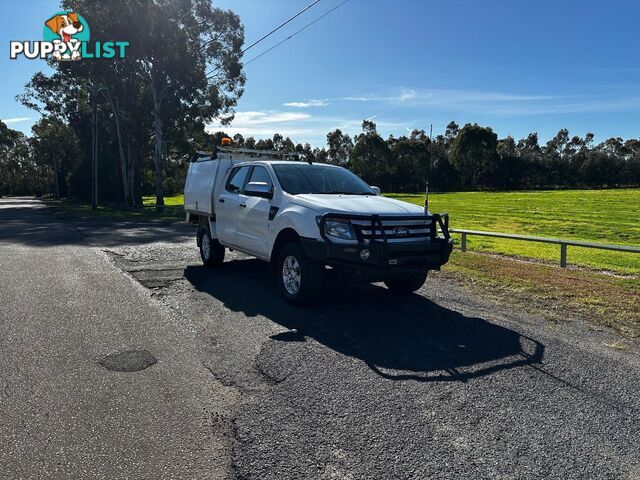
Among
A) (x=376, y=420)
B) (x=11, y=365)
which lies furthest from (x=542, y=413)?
(x=11, y=365)

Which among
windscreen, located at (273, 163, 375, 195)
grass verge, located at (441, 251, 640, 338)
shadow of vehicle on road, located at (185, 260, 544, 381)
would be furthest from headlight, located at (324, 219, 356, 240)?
grass verge, located at (441, 251, 640, 338)

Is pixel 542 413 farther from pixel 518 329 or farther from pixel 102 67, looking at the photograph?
pixel 102 67

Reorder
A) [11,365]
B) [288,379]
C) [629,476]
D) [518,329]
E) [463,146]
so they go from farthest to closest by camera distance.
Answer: [463,146] < [518,329] < [11,365] < [288,379] < [629,476]

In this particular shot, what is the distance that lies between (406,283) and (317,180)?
6.92 feet

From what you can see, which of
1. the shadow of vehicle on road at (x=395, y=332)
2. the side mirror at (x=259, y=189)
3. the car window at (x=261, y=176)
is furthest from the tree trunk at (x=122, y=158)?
the shadow of vehicle on road at (x=395, y=332)

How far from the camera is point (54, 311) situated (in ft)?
20.8

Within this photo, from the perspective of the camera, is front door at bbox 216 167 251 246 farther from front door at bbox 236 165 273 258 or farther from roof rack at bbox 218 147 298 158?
roof rack at bbox 218 147 298 158

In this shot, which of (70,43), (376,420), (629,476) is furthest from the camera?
(70,43)

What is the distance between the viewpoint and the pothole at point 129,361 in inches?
175

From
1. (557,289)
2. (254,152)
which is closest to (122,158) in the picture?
(254,152)

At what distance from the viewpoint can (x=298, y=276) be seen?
6.56 metres

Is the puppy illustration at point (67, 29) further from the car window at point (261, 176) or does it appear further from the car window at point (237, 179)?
the car window at point (261, 176)

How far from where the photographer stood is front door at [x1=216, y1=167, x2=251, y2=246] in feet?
27.4

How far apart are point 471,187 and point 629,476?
84.6 metres
